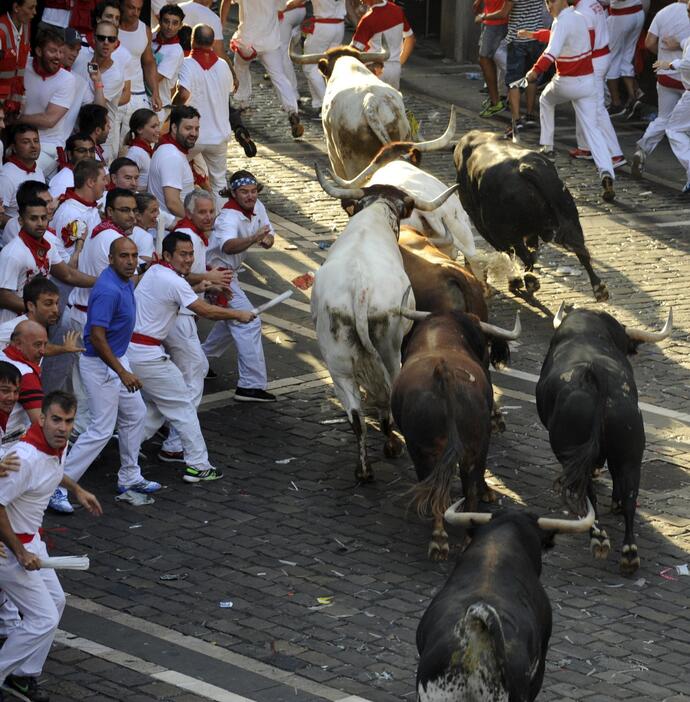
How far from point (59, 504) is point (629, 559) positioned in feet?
12.9

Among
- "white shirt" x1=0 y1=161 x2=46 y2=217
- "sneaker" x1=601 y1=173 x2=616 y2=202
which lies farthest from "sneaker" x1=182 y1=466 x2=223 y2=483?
"sneaker" x1=601 y1=173 x2=616 y2=202

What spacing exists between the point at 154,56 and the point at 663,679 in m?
9.23

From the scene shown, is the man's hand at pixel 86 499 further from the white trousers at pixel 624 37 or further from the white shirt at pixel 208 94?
the white trousers at pixel 624 37

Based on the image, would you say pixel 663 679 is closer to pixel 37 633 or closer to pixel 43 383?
pixel 37 633

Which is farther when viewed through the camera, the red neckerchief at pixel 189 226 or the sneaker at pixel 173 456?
the red neckerchief at pixel 189 226

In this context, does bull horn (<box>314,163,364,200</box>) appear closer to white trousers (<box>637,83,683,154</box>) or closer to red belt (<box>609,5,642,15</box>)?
white trousers (<box>637,83,683,154</box>)

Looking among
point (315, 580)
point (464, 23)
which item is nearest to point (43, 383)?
point (315, 580)

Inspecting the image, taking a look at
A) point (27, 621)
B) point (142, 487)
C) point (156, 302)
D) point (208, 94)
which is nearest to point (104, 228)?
point (156, 302)

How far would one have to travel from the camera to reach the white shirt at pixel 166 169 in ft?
43.5

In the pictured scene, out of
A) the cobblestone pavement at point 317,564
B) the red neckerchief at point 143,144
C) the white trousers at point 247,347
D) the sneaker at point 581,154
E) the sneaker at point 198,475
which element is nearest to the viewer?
the cobblestone pavement at point 317,564

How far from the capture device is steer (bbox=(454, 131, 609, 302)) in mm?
14422

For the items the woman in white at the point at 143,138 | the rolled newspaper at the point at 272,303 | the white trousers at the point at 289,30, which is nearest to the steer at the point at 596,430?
the rolled newspaper at the point at 272,303

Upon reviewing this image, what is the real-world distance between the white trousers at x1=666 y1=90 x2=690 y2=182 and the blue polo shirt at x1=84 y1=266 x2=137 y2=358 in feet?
31.9

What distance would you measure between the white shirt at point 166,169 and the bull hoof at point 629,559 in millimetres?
5650
